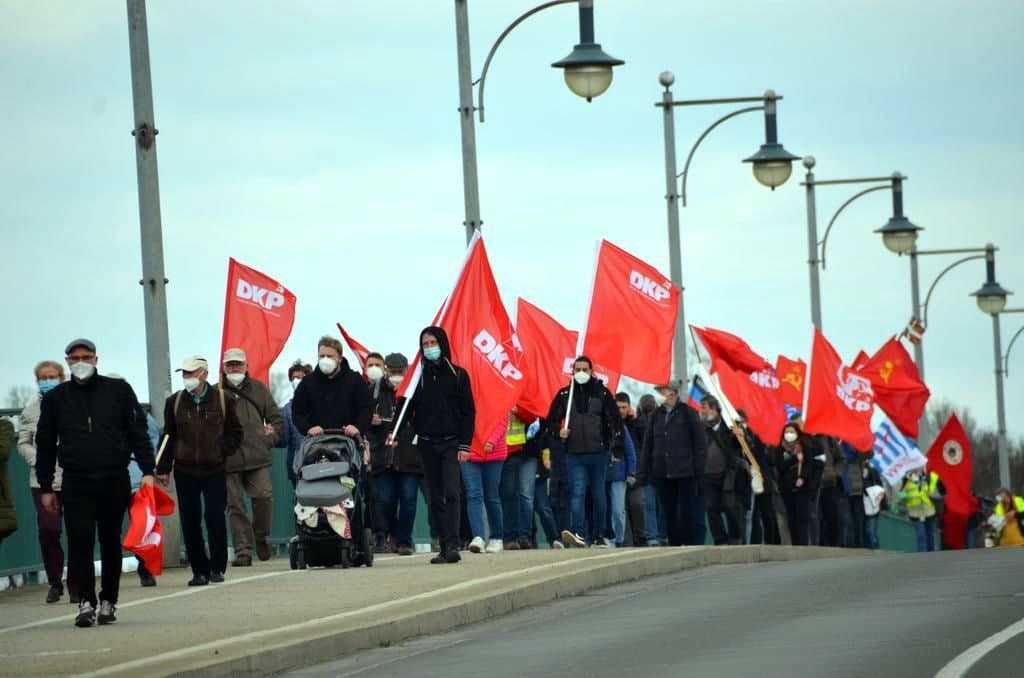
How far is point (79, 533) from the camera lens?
16422 millimetres

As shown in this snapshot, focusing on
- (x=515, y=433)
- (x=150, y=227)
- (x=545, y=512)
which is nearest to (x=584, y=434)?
(x=515, y=433)

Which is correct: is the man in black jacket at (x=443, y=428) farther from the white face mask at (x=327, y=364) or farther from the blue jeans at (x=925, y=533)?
the blue jeans at (x=925, y=533)

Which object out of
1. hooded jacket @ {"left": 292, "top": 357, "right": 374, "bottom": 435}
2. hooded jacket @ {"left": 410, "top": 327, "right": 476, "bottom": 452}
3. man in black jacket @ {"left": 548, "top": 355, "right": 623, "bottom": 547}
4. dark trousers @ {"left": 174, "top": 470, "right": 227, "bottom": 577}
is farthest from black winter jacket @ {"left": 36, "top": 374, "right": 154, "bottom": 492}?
man in black jacket @ {"left": 548, "top": 355, "right": 623, "bottom": 547}

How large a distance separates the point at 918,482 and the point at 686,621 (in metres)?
27.2

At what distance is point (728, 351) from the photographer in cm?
3331

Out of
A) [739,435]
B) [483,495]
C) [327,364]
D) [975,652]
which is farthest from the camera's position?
[739,435]

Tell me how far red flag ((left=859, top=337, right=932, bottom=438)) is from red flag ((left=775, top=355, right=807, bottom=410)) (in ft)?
4.85

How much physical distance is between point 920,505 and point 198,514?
80.7ft

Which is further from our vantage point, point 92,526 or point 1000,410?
point 1000,410

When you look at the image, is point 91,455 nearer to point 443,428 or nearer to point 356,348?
point 443,428

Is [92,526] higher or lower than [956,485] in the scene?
higher

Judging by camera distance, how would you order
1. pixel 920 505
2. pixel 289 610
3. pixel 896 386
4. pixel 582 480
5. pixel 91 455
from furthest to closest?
pixel 920 505, pixel 896 386, pixel 582 480, pixel 289 610, pixel 91 455

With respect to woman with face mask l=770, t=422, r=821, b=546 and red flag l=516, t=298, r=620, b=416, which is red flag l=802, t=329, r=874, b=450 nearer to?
woman with face mask l=770, t=422, r=821, b=546

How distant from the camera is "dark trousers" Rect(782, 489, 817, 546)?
30641 mm
